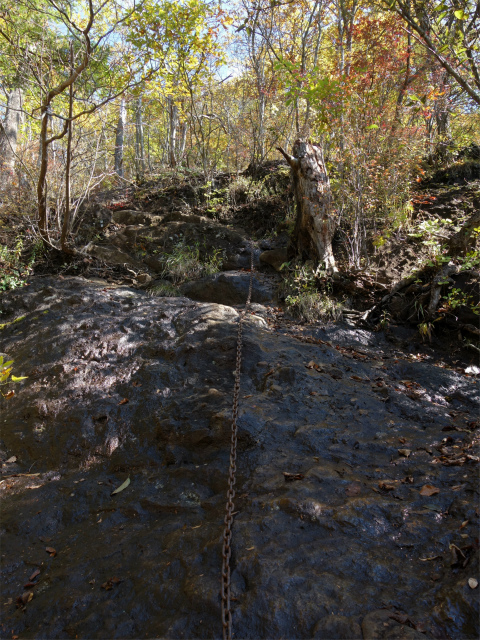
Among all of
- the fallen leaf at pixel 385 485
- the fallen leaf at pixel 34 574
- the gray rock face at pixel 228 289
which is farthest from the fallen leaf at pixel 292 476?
the gray rock face at pixel 228 289

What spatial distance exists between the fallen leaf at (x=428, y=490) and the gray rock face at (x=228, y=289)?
465 cm

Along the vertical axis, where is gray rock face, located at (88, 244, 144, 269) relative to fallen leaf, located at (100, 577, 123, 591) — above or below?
above

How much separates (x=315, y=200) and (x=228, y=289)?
2.33m

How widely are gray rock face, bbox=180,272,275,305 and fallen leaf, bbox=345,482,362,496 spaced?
4.51 m

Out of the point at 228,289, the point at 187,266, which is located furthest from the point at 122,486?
the point at 187,266

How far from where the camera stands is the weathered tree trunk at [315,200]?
21.5 feet

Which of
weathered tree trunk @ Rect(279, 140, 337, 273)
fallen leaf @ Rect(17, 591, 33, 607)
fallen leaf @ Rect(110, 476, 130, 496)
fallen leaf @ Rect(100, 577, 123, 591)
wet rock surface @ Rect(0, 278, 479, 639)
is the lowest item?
fallen leaf @ Rect(17, 591, 33, 607)

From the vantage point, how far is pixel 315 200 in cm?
658

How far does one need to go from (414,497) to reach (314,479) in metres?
0.62

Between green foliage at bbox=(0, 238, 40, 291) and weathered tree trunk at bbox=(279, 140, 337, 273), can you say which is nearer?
green foliage at bbox=(0, 238, 40, 291)

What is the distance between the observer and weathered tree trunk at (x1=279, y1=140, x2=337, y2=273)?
654cm

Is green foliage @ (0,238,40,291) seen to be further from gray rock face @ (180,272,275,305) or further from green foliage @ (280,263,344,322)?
green foliage @ (280,263,344,322)

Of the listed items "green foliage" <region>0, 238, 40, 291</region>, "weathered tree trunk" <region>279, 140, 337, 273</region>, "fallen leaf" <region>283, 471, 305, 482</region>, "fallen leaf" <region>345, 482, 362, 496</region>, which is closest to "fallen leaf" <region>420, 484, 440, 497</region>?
"fallen leaf" <region>345, 482, 362, 496</region>

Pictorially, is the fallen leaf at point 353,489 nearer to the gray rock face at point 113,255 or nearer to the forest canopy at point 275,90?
the forest canopy at point 275,90
